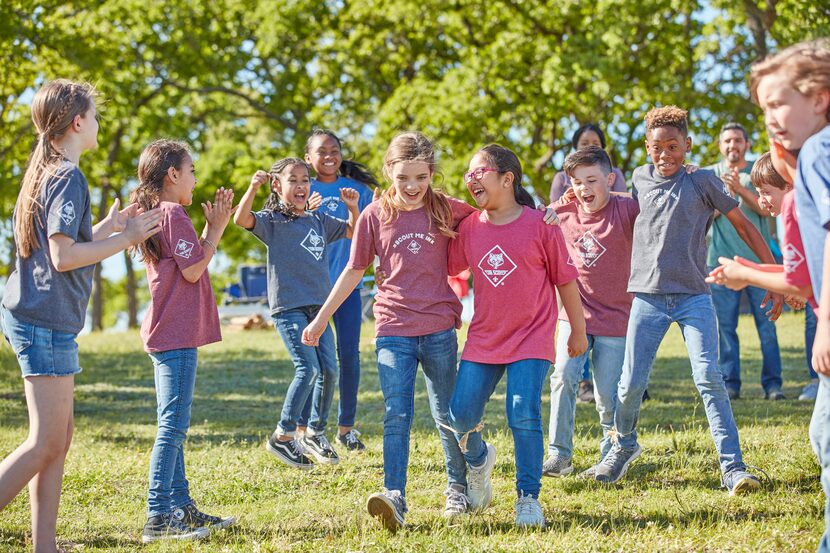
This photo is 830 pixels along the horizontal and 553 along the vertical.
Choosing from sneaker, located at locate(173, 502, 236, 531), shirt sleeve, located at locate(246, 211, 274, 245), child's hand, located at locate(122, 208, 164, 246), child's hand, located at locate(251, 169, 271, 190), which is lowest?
sneaker, located at locate(173, 502, 236, 531)

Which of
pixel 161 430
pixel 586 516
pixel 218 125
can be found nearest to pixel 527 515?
pixel 586 516

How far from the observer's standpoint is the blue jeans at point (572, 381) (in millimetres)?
5980

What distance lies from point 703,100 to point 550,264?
18.2 metres

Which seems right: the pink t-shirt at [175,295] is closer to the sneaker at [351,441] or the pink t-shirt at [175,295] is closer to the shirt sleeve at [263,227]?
the shirt sleeve at [263,227]

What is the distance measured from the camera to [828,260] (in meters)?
3.24

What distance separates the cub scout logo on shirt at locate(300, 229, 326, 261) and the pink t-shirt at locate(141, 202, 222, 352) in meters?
1.57

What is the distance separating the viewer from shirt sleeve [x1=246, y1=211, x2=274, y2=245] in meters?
6.46

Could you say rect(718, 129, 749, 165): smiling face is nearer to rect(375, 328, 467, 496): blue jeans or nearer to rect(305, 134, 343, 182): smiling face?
rect(305, 134, 343, 182): smiling face

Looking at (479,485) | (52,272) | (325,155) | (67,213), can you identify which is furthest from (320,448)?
(67,213)

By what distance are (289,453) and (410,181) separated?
2.46 metres

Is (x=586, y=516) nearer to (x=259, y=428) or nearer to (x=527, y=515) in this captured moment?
(x=527, y=515)

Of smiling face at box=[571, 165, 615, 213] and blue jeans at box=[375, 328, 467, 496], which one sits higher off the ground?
smiling face at box=[571, 165, 615, 213]

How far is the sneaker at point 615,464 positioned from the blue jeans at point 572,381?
23cm

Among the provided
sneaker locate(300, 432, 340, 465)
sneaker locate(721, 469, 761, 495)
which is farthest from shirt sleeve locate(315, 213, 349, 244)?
sneaker locate(721, 469, 761, 495)
